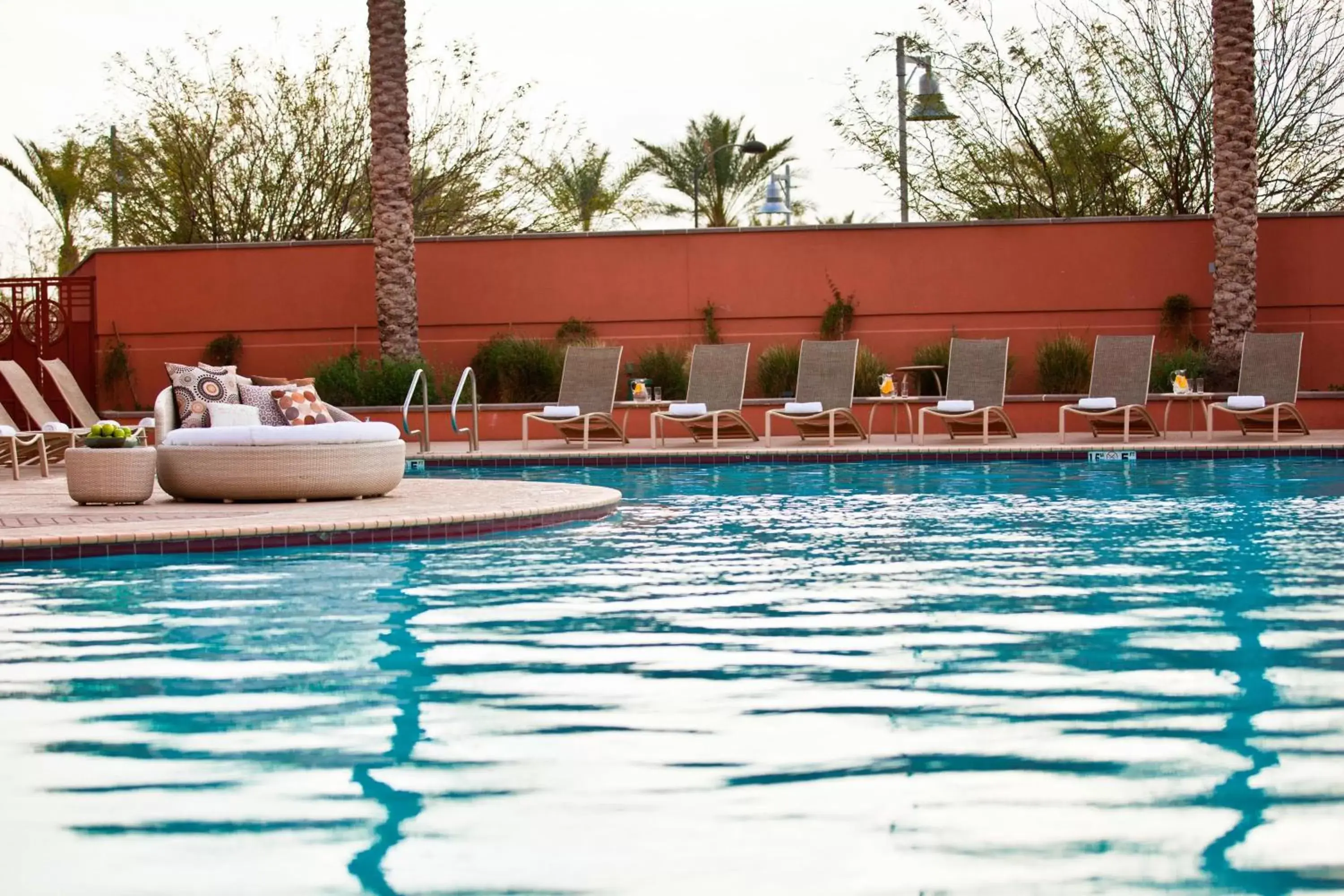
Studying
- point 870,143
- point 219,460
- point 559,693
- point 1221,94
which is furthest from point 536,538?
point 870,143

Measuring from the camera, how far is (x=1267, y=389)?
14.7 meters

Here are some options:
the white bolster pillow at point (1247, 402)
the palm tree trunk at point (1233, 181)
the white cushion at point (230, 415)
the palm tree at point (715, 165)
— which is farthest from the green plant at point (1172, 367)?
the palm tree at point (715, 165)

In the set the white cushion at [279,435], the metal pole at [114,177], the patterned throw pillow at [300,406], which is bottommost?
the white cushion at [279,435]

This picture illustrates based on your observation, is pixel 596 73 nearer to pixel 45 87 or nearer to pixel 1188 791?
pixel 45 87

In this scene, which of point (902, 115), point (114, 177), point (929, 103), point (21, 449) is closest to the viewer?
point (21, 449)

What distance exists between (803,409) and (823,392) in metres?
0.41

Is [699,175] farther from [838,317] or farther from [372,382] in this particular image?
[372,382]

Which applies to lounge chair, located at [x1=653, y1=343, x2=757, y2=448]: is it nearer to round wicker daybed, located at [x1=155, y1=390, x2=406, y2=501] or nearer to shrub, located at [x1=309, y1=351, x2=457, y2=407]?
shrub, located at [x1=309, y1=351, x2=457, y2=407]

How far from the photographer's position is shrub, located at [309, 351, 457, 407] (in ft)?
54.3

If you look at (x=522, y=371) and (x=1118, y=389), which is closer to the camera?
(x=1118, y=389)

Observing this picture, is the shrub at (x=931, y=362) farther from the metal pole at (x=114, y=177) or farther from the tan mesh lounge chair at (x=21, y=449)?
the metal pole at (x=114, y=177)

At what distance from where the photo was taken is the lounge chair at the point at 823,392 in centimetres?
1480

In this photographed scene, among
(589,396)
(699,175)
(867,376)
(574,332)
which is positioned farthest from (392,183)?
(699,175)

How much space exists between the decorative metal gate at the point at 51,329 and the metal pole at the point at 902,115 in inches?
400
